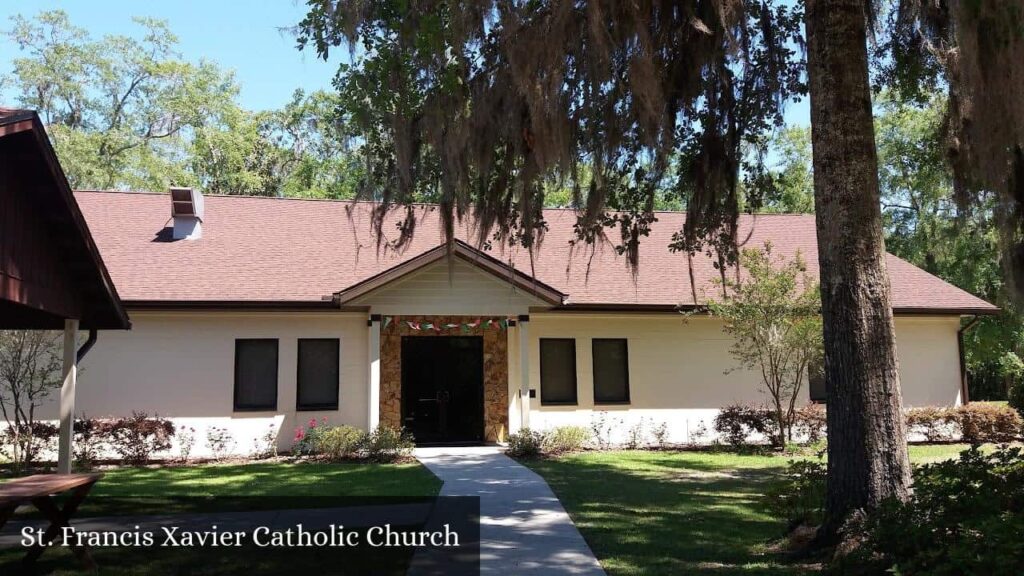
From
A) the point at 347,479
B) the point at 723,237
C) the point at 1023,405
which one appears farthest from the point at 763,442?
the point at 347,479

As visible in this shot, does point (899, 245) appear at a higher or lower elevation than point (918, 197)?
lower

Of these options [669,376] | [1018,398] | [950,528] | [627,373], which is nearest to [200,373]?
[627,373]

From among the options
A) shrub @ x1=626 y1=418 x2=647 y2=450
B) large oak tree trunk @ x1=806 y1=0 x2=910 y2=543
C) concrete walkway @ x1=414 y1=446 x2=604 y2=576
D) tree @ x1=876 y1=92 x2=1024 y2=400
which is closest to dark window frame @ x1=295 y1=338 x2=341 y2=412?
concrete walkway @ x1=414 y1=446 x2=604 y2=576

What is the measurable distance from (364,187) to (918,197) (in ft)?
93.6

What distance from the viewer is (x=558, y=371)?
15547 mm

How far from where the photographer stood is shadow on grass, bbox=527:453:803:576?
235 inches

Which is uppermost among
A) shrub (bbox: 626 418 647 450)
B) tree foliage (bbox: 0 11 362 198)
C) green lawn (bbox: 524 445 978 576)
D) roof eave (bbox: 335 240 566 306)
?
tree foliage (bbox: 0 11 362 198)

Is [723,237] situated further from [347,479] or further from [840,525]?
[347,479]

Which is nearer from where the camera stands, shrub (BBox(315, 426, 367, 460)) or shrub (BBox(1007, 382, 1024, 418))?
shrub (BBox(315, 426, 367, 460))

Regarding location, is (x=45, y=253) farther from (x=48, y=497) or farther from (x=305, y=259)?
(x=305, y=259)

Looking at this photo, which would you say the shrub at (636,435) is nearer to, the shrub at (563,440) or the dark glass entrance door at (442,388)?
the shrub at (563,440)

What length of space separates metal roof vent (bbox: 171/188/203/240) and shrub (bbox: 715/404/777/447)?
464 inches

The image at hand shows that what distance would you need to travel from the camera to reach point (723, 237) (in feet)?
28.9

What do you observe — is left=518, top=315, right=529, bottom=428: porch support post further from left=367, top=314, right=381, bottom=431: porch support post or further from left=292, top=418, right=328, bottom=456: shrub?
left=292, top=418, right=328, bottom=456: shrub
